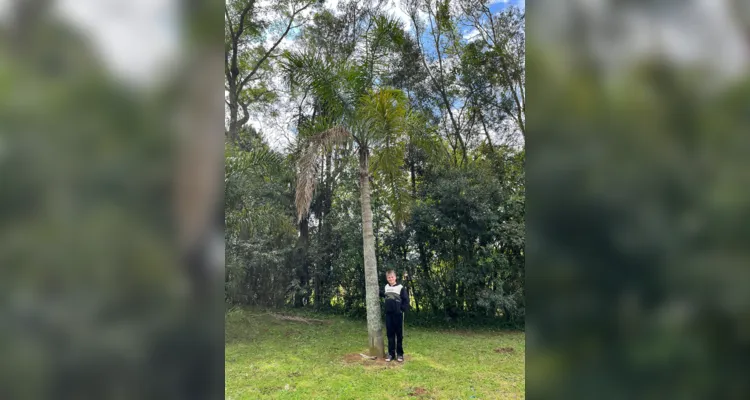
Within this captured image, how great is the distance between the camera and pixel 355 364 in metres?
6.32

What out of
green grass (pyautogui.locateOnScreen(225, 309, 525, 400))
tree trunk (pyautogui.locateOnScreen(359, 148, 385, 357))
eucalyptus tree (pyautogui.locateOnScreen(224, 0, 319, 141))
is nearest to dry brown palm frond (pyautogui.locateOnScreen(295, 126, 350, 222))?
tree trunk (pyautogui.locateOnScreen(359, 148, 385, 357))

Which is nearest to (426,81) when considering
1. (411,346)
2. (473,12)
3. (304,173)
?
(473,12)

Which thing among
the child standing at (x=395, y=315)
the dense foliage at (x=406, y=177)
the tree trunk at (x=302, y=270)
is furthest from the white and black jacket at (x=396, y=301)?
the tree trunk at (x=302, y=270)

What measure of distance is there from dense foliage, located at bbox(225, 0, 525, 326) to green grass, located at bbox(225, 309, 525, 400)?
1034 mm

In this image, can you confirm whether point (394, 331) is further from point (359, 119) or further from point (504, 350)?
point (359, 119)
